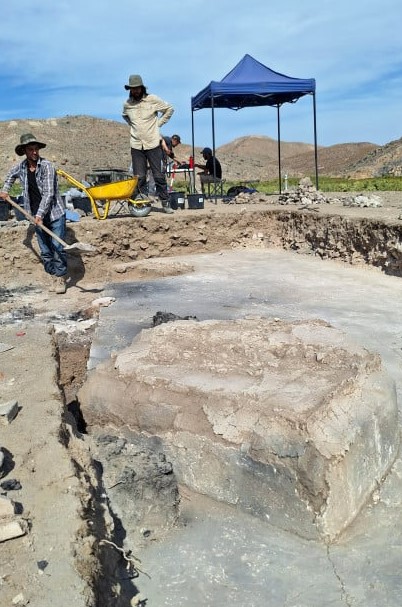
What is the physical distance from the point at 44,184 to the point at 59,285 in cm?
128

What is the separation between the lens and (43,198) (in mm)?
6953

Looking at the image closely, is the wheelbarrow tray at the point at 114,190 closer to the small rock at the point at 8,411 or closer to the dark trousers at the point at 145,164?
the dark trousers at the point at 145,164

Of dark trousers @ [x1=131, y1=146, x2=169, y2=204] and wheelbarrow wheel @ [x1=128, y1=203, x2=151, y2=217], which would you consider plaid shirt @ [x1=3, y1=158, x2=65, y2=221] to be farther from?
dark trousers @ [x1=131, y1=146, x2=169, y2=204]

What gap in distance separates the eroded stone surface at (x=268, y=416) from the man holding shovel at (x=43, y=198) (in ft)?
11.3

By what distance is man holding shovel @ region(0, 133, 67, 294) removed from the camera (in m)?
6.91

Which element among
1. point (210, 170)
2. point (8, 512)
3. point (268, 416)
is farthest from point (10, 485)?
point (210, 170)

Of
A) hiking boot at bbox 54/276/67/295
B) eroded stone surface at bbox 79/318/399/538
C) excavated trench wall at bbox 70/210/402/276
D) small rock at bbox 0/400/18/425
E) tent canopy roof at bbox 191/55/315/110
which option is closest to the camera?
eroded stone surface at bbox 79/318/399/538

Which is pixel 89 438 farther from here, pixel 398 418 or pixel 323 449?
pixel 398 418

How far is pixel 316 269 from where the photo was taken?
8.37 metres

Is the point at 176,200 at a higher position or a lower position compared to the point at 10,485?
higher

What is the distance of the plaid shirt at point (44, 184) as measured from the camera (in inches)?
273

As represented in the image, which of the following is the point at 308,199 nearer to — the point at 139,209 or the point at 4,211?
the point at 139,209

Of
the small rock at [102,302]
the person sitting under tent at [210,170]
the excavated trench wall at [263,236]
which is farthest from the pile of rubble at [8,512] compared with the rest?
the person sitting under tent at [210,170]

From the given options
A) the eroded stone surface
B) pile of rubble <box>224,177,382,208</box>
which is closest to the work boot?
pile of rubble <box>224,177,382,208</box>
